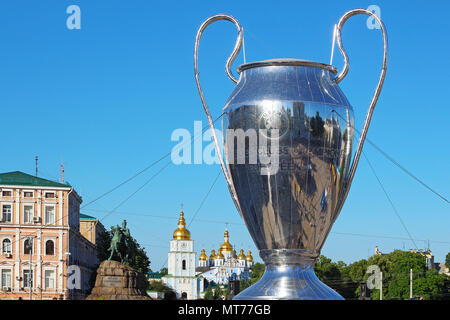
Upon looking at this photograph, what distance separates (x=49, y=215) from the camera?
6031 centimetres

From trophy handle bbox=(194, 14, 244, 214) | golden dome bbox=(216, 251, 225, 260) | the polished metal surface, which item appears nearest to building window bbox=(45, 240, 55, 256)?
trophy handle bbox=(194, 14, 244, 214)

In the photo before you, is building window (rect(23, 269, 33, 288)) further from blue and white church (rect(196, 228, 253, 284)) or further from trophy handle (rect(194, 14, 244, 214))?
blue and white church (rect(196, 228, 253, 284))

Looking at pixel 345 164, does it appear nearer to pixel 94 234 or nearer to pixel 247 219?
pixel 247 219

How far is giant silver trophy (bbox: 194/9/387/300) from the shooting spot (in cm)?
1471

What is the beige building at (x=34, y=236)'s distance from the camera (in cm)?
5903

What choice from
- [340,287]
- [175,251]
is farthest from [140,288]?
[175,251]

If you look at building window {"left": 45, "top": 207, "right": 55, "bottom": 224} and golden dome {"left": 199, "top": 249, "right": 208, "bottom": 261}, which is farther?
golden dome {"left": 199, "top": 249, "right": 208, "bottom": 261}

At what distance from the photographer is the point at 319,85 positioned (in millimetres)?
15188

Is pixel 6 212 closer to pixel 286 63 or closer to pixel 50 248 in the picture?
pixel 50 248

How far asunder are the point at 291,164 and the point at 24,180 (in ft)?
156

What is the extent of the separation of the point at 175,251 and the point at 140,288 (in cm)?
6290

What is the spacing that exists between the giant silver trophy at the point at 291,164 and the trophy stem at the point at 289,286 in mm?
17
